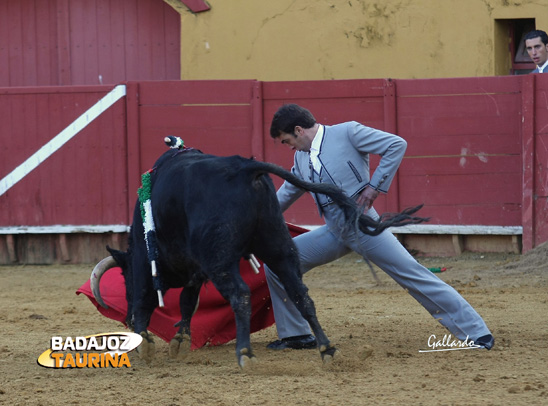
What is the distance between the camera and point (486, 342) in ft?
16.3

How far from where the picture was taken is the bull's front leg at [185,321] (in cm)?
524

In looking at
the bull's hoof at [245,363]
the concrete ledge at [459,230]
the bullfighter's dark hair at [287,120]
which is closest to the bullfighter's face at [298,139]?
the bullfighter's dark hair at [287,120]

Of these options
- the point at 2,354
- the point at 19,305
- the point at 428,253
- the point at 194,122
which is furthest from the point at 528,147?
the point at 2,354

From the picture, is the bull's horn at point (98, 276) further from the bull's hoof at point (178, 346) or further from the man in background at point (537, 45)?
the man in background at point (537, 45)

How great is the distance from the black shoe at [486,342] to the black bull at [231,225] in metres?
0.73

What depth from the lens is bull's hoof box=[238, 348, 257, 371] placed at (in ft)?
14.7

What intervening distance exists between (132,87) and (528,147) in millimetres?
3891

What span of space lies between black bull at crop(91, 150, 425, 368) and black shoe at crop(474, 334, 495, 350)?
0.73 meters

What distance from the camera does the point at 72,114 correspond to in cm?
981

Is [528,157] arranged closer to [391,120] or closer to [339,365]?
[391,120]

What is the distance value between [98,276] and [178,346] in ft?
2.14

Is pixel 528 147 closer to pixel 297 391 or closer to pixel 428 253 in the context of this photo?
pixel 428 253

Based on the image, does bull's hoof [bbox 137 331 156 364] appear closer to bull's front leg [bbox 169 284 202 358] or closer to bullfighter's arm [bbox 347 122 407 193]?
bull's front leg [bbox 169 284 202 358]

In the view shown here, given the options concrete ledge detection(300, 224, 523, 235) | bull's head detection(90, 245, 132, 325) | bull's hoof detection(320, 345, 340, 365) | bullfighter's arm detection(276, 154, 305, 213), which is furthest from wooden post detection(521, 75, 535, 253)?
bull's hoof detection(320, 345, 340, 365)
